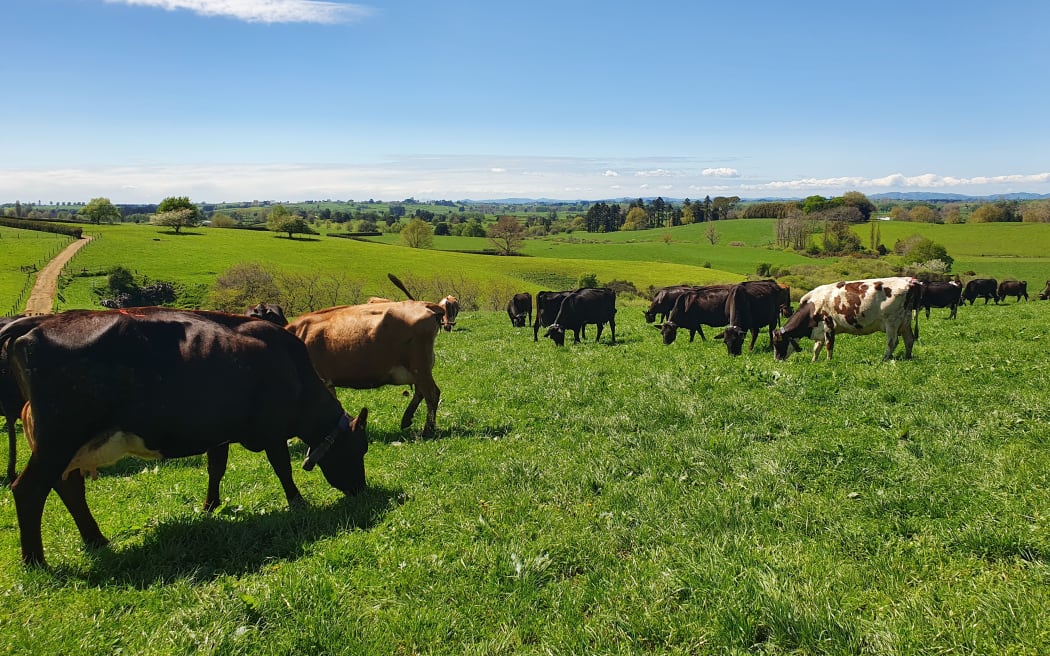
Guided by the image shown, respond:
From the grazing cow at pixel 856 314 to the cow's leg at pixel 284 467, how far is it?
1401cm

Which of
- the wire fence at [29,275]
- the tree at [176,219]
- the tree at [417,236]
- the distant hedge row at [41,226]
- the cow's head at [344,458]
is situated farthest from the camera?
the tree at [417,236]

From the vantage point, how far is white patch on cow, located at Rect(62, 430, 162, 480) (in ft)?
18.7

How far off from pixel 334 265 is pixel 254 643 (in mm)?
78152

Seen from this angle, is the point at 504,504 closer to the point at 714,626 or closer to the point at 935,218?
the point at 714,626

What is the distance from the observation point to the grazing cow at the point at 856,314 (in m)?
15.3

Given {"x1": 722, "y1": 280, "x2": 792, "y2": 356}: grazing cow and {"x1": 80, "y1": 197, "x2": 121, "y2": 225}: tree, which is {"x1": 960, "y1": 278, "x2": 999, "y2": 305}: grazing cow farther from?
{"x1": 80, "y1": 197, "x2": 121, "y2": 225}: tree

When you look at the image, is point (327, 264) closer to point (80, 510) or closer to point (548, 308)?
point (548, 308)

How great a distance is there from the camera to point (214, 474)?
7.14 m

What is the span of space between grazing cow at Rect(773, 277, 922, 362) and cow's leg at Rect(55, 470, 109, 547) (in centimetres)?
1601

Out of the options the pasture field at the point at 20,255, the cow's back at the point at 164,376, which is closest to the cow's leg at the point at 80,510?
the cow's back at the point at 164,376

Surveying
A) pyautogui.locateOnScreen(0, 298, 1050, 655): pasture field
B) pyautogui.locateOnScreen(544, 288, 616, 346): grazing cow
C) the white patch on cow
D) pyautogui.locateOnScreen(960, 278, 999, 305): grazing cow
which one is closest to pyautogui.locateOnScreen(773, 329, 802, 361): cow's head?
pyautogui.locateOnScreen(0, 298, 1050, 655): pasture field

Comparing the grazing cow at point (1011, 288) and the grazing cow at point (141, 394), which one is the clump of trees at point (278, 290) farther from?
the grazing cow at point (1011, 288)

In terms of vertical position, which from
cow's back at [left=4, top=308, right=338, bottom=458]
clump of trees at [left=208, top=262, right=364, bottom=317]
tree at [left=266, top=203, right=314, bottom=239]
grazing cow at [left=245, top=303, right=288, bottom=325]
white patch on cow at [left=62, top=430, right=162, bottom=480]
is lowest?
clump of trees at [left=208, top=262, right=364, bottom=317]

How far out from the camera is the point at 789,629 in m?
4.21
